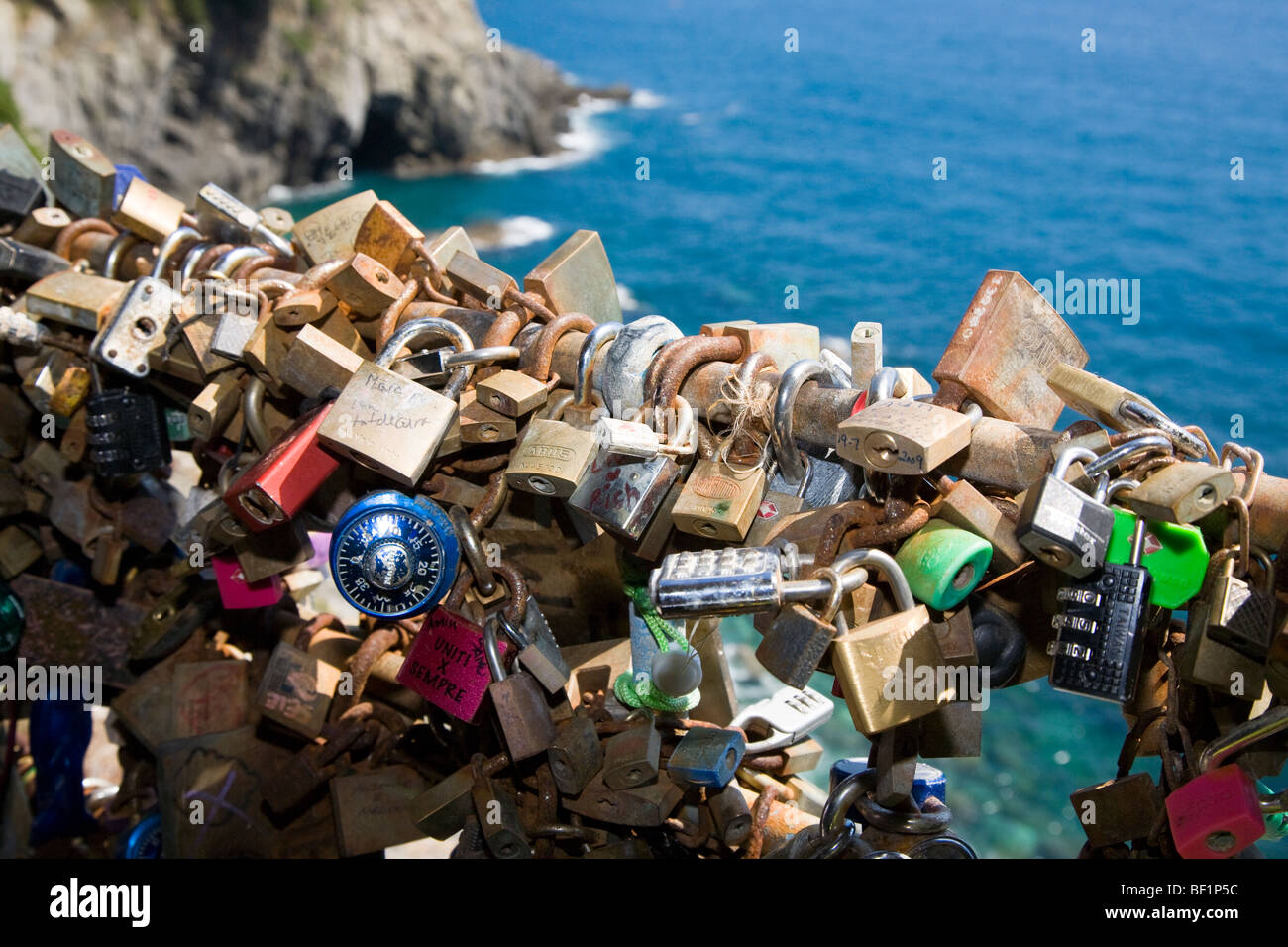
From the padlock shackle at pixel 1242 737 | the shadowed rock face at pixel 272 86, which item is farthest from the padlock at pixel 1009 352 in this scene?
the shadowed rock face at pixel 272 86

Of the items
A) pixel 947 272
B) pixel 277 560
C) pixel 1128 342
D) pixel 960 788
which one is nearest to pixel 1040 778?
pixel 960 788

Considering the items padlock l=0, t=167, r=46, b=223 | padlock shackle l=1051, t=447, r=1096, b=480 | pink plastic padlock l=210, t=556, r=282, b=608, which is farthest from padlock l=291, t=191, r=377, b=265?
padlock shackle l=1051, t=447, r=1096, b=480

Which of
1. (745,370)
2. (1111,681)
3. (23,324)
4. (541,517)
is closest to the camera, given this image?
(1111,681)

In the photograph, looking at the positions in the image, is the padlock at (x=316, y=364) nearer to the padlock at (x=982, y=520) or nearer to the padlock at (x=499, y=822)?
the padlock at (x=499, y=822)

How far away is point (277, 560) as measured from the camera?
7.69ft

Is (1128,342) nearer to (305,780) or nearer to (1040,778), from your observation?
(1040,778)

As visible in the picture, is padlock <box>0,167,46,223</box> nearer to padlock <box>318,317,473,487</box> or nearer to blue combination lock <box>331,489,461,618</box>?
padlock <box>318,317,473,487</box>

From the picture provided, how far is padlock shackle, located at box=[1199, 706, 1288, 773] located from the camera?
1363 mm

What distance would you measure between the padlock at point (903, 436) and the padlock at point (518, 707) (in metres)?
0.80

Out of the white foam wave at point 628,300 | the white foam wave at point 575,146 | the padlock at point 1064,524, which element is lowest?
the white foam wave at point 628,300

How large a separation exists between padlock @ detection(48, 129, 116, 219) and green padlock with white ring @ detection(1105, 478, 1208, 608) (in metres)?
3.07

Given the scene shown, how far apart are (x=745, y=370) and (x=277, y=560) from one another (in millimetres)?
1233

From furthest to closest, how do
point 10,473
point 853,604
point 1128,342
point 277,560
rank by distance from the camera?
point 1128,342 → point 10,473 → point 277,560 → point 853,604

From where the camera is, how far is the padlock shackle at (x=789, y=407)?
65.3 inches
